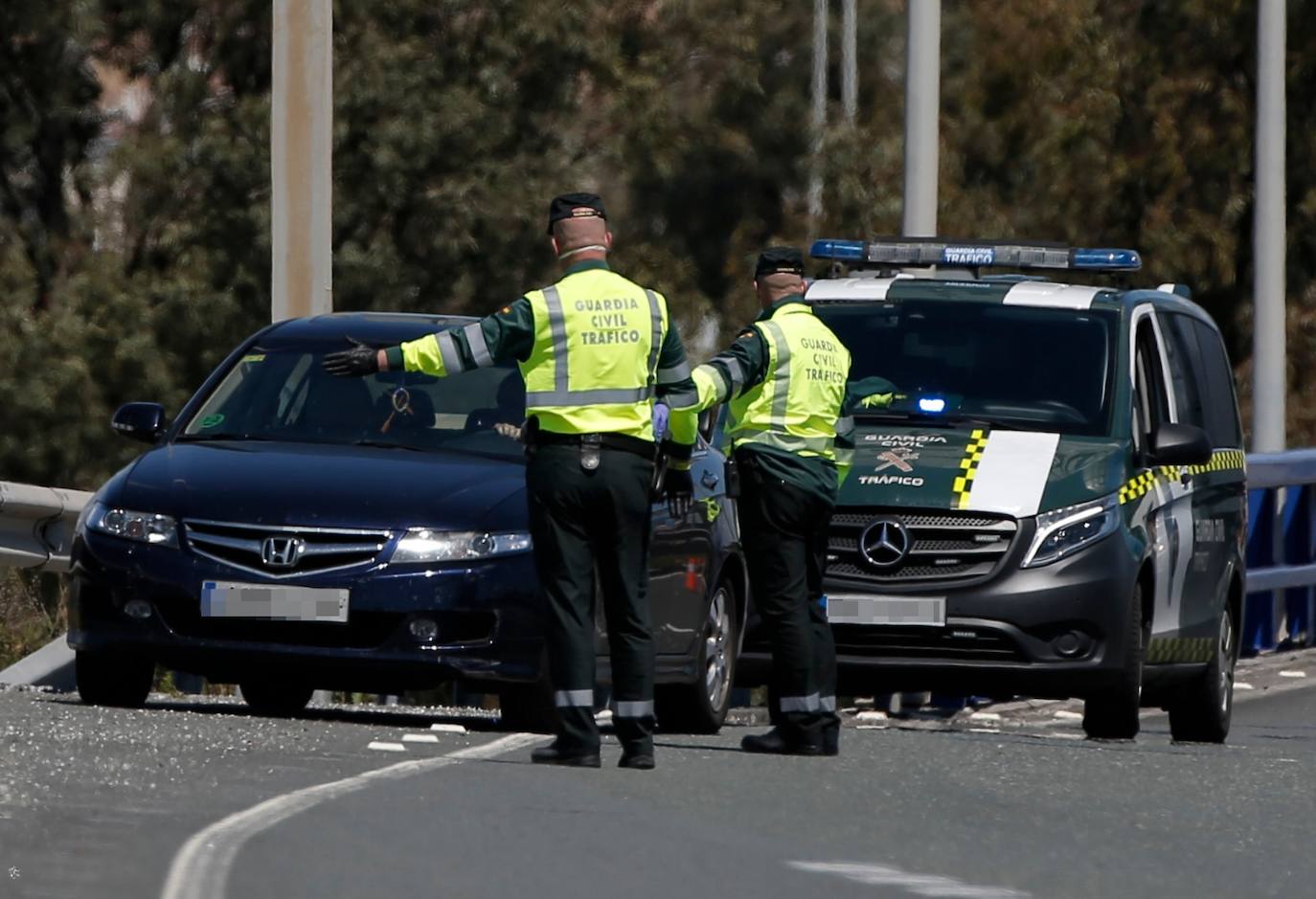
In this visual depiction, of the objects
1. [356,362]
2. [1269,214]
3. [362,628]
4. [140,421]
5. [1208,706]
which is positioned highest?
[1269,214]

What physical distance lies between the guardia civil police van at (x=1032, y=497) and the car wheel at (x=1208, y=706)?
0.01 metres

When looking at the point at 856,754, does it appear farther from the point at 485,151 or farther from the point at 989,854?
the point at 485,151

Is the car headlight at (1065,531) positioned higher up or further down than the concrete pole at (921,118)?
further down

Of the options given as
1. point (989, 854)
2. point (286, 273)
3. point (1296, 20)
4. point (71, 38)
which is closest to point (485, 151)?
point (71, 38)

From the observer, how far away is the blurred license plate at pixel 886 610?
43.8ft

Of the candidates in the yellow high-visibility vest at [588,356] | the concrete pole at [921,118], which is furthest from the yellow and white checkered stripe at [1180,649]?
the concrete pole at [921,118]

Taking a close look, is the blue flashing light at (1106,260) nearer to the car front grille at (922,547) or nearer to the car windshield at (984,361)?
the car windshield at (984,361)

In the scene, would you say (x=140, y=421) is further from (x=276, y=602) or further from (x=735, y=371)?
(x=735, y=371)

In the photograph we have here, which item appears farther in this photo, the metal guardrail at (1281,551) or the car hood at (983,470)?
the metal guardrail at (1281,551)

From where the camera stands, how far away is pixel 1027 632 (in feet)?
43.5

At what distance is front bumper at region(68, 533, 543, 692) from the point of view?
1177 cm

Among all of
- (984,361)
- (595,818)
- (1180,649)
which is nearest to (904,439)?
(984,361)

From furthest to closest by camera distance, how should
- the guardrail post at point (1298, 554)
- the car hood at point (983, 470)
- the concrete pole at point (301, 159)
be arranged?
the guardrail post at point (1298, 554), the concrete pole at point (301, 159), the car hood at point (983, 470)

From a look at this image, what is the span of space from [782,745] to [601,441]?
172 centimetres
